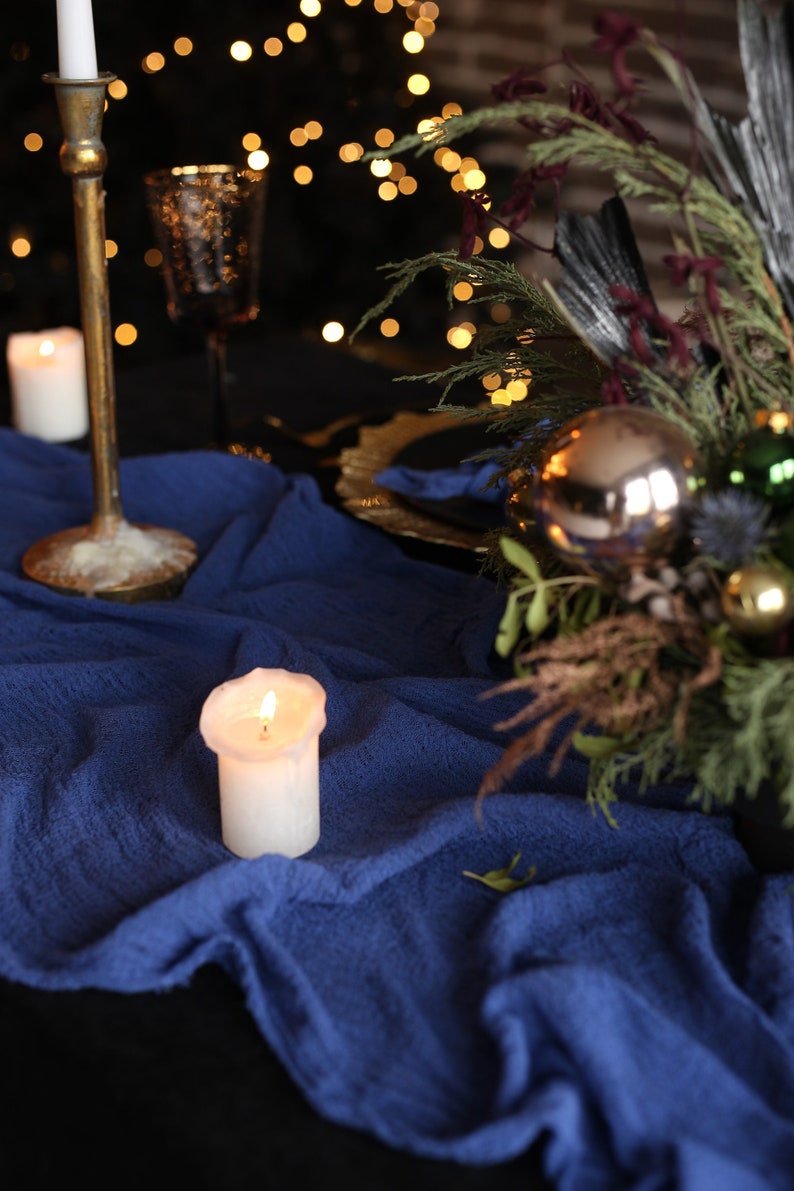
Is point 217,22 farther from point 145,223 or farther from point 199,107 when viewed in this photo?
point 145,223

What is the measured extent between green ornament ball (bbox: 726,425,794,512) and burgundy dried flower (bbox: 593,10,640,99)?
168 mm

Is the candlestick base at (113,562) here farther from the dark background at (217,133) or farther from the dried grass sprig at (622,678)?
the dark background at (217,133)

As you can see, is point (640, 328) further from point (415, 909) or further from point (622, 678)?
point (415, 909)

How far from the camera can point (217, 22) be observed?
2.54m

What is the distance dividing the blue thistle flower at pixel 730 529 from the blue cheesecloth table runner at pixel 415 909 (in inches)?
7.0

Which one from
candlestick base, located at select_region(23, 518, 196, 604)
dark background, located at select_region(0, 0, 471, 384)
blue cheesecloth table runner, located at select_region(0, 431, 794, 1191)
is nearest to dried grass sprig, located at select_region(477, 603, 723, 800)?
blue cheesecloth table runner, located at select_region(0, 431, 794, 1191)

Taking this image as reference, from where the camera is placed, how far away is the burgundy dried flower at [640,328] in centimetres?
61

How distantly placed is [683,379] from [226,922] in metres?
0.35

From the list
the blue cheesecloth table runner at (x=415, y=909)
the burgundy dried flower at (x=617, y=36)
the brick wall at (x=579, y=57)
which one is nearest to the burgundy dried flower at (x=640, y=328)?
the burgundy dried flower at (x=617, y=36)

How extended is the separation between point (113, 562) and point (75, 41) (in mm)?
377

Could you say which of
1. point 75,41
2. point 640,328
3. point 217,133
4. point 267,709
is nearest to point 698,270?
point 640,328

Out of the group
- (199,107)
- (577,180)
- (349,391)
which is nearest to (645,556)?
(349,391)

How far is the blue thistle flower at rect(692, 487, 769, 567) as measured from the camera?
56cm

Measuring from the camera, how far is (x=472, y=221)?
26.9 inches
